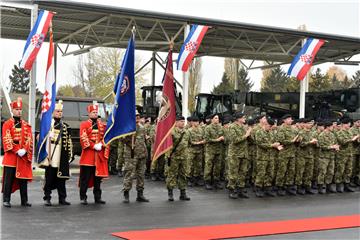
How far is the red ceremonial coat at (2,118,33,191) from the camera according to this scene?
9602 millimetres

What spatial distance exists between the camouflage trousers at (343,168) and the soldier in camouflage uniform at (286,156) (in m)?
1.62

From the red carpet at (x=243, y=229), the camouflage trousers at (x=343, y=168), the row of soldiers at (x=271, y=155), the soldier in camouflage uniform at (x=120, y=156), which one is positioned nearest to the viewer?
the red carpet at (x=243, y=229)

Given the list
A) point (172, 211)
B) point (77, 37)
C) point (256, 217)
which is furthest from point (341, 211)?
point (77, 37)

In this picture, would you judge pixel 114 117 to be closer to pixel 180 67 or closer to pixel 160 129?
pixel 160 129

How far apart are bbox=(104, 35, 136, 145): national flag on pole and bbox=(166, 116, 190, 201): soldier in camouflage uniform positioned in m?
1.35

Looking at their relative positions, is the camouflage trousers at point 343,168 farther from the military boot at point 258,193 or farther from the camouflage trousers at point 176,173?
the camouflage trousers at point 176,173

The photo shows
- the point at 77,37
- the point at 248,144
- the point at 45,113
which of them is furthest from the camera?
the point at 77,37

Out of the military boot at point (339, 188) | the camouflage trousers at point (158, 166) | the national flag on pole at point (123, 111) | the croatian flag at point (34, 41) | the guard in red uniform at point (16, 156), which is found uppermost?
the croatian flag at point (34, 41)

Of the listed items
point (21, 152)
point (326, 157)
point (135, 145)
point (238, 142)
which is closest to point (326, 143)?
point (326, 157)

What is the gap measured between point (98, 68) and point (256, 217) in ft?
106

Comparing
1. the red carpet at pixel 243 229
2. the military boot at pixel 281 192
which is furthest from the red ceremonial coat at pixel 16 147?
the military boot at pixel 281 192

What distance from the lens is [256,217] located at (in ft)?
30.7

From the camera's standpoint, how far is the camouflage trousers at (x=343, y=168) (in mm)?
13438

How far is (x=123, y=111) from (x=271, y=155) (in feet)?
12.7
